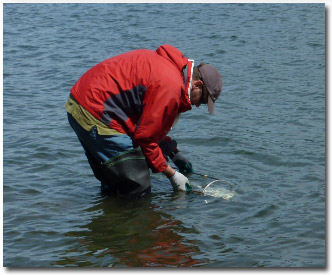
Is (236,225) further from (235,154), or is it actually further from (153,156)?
(235,154)

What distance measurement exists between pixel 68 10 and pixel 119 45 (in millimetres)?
4147

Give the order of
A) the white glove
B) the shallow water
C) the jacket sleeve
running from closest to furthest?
1. the jacket sleeve
2. the shallow water
3. the white glove

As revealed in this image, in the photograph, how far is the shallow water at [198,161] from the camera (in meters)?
5.58

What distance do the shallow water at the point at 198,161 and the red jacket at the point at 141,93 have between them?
925 millimetres

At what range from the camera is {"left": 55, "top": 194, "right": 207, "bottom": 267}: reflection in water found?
17.4 ft

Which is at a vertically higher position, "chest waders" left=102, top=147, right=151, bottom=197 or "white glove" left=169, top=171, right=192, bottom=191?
"chest waders" left=102, top=147, right=151, bottom=197

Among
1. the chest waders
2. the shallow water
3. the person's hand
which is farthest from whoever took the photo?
the person's hand

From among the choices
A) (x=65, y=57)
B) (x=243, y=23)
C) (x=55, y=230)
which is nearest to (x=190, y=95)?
(x=55, y=230)

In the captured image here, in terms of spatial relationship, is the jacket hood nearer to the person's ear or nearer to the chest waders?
the person's ear

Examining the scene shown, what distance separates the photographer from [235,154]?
804cm

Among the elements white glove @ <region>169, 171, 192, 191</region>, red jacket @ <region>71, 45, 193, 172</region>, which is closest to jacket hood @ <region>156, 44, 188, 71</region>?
red jacket @ <region>71, 45, 193, 172</region>

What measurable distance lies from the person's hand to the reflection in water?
0.80m

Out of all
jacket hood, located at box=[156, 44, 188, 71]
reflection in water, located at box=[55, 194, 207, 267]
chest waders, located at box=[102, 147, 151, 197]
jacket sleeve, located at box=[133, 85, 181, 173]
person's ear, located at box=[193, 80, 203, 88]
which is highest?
jacket hood, located at box=[156, 44, 188, 71]

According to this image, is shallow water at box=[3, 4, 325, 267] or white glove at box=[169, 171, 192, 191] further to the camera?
white glove at box=[169, 171, 192, 191]
